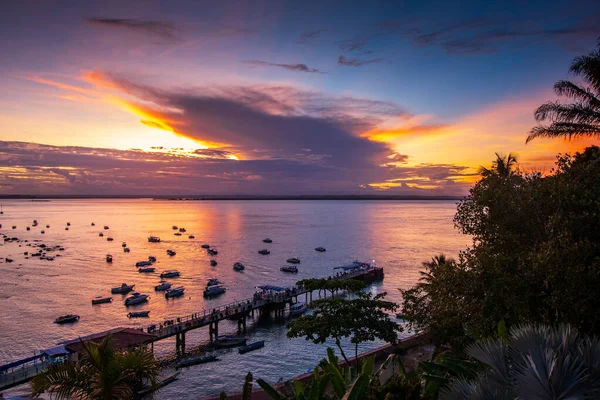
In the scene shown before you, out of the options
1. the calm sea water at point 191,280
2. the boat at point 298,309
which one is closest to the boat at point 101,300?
the calm sea water at point 191,280

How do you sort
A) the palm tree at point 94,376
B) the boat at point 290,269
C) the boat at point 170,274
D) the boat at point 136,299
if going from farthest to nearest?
the boat at point 290,269 < the boat at point 170,274 < the boat at point 136,299 < the palm tree at point 94,376

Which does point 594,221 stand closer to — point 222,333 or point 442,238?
point 222,333

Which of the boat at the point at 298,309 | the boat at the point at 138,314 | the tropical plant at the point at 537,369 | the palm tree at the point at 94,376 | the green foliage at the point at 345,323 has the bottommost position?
the boat at the point at 138,314

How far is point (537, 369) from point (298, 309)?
2142 inches

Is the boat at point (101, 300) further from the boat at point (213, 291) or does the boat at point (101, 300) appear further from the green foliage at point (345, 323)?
the green foliage at point (345, 323)

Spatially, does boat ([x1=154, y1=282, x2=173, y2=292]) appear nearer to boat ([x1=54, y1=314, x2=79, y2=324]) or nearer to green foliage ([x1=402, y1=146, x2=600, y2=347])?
boat ([x1=54, y1=314, x2=79, y2=324])

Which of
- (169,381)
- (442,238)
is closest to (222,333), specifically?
(169,381)

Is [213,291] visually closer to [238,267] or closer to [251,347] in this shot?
[238,267]

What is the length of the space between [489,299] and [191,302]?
5439cm

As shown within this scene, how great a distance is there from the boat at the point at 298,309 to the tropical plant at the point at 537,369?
51436 mm

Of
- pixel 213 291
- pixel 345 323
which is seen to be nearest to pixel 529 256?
pixel 345 323

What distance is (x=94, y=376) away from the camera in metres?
8.30

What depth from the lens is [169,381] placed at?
34.8 m

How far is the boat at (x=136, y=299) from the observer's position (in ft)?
193
